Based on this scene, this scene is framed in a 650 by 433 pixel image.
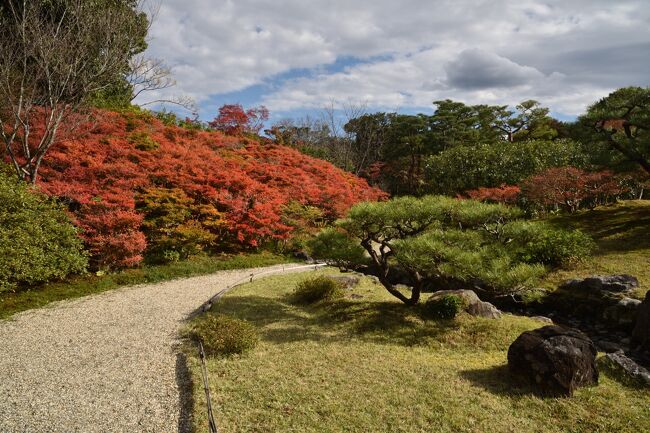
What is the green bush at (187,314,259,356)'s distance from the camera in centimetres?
792

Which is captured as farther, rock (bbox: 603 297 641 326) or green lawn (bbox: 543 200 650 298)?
green lawn (bbox: 543 200 650 298)

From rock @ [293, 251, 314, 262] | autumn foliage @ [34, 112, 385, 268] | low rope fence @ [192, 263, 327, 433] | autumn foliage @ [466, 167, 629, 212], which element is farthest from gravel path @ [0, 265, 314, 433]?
autumn foliage @ [466, 167, 629, 212]

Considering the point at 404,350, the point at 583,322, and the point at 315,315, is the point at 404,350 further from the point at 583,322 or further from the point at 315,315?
the point at 583,322

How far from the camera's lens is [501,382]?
6.79 meters

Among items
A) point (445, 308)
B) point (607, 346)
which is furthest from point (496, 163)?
point (445, 308)

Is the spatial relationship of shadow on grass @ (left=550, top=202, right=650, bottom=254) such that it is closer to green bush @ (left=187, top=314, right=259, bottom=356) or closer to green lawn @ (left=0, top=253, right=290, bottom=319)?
green bush @ (left=187, top=314, right=259, bottom=356)

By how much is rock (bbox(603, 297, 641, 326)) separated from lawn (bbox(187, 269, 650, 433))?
247 centimetres

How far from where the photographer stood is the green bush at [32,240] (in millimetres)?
10297

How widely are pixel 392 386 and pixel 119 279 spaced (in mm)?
10620

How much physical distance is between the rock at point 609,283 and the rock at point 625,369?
429 cm

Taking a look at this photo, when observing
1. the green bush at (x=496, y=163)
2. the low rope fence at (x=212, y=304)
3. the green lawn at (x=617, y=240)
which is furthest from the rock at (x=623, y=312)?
the green bush at (x=496, y=163)

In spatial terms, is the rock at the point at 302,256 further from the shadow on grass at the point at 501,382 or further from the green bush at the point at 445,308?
the shadow on grass at the point at 501,382

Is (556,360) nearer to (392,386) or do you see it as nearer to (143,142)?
(392,386)

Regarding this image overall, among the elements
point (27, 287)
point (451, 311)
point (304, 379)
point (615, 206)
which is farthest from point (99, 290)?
point (615, 206)
